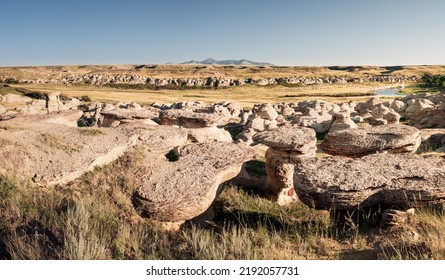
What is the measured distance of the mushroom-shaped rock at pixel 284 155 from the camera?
10641 mm

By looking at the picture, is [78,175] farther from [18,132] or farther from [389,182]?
[389,182]

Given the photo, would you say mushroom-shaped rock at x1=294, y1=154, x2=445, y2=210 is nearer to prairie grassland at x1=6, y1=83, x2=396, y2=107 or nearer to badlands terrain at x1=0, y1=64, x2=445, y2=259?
badlands terrain at x1=0, y1=64, x2=445, y2=259

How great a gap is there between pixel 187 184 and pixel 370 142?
237 inches

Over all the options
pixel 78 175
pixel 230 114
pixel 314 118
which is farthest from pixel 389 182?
pixel 230 114

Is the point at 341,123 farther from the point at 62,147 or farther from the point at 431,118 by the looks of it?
the point at 62,147

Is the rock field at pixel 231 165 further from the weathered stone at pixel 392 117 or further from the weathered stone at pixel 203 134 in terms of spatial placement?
the weathered stone at pixel 392 117

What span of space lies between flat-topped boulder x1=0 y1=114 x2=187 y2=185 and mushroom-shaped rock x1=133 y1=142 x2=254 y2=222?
68.0 inches

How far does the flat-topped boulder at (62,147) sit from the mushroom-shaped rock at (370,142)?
5668mm

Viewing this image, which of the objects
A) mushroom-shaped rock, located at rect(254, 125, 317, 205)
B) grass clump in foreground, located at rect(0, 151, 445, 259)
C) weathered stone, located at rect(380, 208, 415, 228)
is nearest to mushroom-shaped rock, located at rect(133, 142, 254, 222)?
grass clump in foreground, located at rect(0, 151, 445, 259)

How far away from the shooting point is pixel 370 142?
1079 centimetres

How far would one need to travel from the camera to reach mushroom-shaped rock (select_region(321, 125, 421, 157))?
10712 mm

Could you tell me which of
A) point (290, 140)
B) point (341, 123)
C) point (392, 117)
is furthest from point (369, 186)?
point (392, 117)

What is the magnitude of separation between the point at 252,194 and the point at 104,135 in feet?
17.6

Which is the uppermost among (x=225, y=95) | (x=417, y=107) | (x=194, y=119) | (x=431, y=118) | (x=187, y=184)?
(x=194, y=119)
